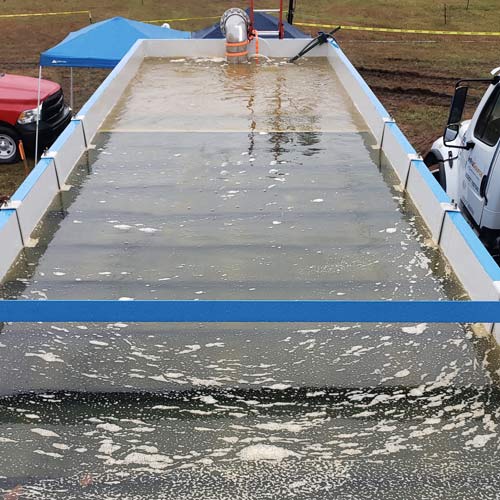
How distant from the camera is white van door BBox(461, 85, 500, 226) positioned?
4926mm

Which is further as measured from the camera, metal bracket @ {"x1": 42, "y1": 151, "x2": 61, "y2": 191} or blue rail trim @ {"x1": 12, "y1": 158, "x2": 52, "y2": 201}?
metal bracket @ {"x1": 42, "y1": 151, "x2": 61, "y2": 191}

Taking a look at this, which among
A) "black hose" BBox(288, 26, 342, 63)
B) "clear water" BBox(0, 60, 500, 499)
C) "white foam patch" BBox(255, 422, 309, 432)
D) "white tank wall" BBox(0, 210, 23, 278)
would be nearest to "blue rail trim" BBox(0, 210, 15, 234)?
"white tank wall" BBox(0, 210, 23, 278)

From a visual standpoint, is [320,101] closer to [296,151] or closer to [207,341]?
[296,151]

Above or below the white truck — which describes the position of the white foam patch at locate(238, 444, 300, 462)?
below

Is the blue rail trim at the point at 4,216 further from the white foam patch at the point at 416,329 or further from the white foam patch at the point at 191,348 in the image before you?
the white foam patch at the point at 416,329

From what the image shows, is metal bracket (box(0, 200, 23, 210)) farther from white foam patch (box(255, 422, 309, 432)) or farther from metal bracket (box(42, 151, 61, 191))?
white foam patch (box(255, 422, 309, 432))

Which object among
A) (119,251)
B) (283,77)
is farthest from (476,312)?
(283,77)

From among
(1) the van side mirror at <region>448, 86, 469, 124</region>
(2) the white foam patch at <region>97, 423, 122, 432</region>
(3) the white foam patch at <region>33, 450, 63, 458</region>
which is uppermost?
(1) the van side mirror at <region>448, 86, 469, 124</region>

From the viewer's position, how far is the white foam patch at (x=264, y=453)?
237cm

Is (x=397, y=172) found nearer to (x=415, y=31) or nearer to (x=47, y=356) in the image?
(x=47, y=356)

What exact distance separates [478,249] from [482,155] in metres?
2.06

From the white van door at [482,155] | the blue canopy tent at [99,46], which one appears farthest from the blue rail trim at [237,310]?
the blue canopy tent at [99,46]

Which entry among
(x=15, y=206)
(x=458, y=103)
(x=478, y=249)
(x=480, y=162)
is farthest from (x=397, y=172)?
(x=15, y=206)

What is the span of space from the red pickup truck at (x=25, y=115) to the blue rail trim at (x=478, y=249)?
7.92 meters
